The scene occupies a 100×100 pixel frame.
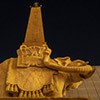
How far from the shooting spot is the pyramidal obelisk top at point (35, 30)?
734 cm

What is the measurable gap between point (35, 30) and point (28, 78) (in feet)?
2.81

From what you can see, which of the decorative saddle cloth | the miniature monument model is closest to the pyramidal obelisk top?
the miniature monument model

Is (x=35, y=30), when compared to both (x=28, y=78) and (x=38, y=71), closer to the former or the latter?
(x=38, y=71)

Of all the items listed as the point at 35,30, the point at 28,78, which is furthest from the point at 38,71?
the point at 35,30

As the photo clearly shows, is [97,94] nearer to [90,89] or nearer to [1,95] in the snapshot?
[90,89]

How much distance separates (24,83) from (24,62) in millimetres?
407

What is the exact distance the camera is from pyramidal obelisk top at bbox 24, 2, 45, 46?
24.1 feet

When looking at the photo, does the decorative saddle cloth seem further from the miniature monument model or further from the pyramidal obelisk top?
the pyramidal obelisk top

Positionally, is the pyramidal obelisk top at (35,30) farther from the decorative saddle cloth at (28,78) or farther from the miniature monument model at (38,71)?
the decorative saddle cloth at (28,78)

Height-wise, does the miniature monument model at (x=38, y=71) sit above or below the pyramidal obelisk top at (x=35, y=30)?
below

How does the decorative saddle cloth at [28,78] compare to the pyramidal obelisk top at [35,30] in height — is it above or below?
below

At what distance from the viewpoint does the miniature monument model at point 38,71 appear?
691 cm

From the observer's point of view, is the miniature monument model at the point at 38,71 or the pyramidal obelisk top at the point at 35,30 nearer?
the miniature monument model at the point at 38,71

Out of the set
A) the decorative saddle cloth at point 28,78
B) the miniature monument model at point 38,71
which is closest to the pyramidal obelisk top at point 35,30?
the miniature monument model at point 38,71
